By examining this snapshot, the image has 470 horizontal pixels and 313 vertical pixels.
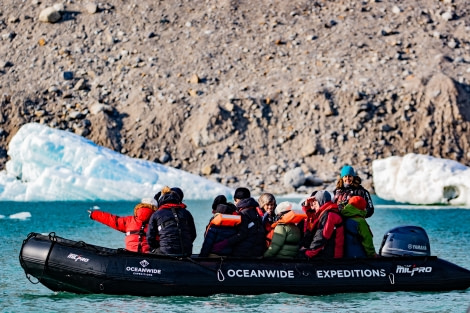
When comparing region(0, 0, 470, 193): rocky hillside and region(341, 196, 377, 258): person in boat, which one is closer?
region(341, 196, 377, 258): person in boat

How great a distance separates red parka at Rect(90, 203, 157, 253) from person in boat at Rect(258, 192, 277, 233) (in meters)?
1.62

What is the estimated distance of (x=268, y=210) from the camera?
14258 millimetres

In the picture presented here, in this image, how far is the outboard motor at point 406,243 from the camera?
15.0m

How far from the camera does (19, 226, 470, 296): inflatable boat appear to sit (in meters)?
13.8

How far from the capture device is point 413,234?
49.3 ft

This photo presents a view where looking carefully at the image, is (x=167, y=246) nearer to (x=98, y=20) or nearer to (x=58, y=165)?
(x=58, y=165)

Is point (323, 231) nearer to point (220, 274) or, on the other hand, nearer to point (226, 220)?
point (226, 220)

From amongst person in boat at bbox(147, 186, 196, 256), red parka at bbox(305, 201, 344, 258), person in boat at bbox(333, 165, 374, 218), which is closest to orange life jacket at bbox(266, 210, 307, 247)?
red parka at bbox(305, 201, 344, 258)

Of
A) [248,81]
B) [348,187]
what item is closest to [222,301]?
[348,187]

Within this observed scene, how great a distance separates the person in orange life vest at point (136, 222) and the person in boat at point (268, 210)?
5.31 ft

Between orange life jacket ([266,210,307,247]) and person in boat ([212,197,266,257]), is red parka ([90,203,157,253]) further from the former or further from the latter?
orange life jacket ([266,210,307,247])

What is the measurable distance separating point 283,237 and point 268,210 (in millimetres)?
455

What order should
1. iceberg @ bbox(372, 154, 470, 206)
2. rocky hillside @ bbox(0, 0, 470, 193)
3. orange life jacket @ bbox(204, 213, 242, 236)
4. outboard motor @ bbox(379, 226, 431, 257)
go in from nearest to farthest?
orange life jacket @ bbox(204, 213, 242, 236) → outboard motor @ bbox(379, 226, 431, 257) → iceberg @ bbox(372, 154, 470, 206) → rocky hillside @ bbox(0, 0, 470, 193)

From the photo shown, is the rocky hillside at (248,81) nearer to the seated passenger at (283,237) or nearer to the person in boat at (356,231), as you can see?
the person in boat at (356,231)
